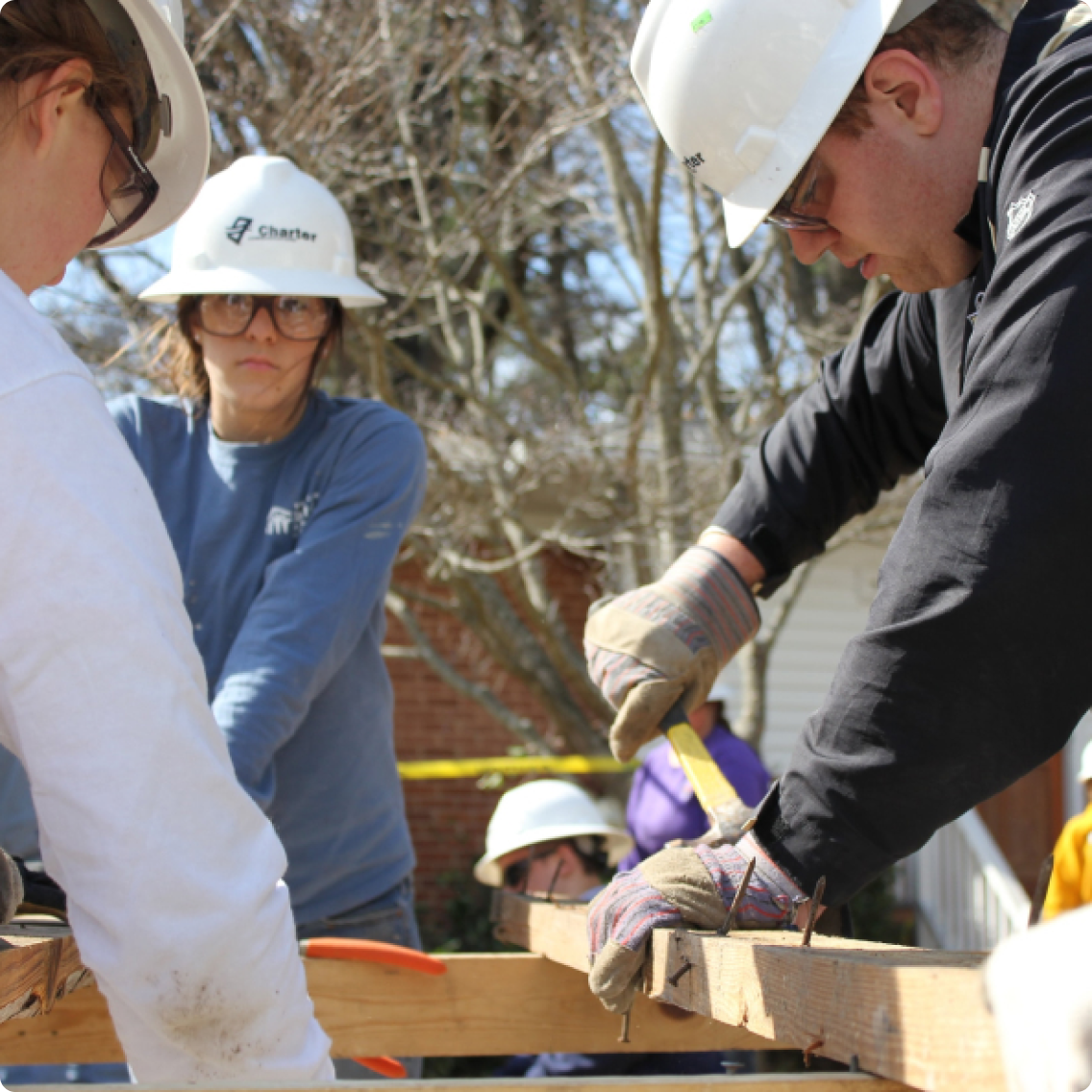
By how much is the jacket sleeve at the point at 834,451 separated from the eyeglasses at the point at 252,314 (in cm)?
108

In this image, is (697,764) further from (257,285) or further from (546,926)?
(257,285)

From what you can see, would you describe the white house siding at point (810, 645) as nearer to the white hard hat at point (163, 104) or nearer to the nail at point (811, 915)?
the white hard hat at point (163, 104)

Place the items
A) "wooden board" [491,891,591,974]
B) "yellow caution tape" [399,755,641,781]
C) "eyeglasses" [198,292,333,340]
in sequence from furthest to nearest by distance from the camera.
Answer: "yellow caution tape" [399,755,641,781], "eyeglasses" [198,292,333,340], "wooden board" [491,891,591,974]

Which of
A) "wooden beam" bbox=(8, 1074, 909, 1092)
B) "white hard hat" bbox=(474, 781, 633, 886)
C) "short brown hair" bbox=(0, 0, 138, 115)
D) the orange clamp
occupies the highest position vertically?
"short brown hair" bbox=(0, 0, 138, 115)

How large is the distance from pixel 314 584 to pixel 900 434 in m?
1.26

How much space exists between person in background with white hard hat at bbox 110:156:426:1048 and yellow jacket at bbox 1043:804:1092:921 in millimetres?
1940

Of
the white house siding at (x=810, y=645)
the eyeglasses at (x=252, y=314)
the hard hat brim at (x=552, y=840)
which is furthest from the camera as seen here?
the white house siding at (x=810, y=645)

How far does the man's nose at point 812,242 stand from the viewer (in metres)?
2.15

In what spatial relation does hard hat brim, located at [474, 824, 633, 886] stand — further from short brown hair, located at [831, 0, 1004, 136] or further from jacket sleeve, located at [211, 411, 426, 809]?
short brown hair, located at [831, 0, 1004, 136]

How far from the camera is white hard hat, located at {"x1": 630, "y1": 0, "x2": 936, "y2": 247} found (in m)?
1.98

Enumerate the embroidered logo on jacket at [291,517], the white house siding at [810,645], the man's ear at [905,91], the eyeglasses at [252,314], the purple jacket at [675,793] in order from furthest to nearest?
the white house siding at [810,645] → the purple jacket at [675,793] → the eyeglasses at [252,314] → the embroidered logo on jacket at [291,517] → the man's ear at [905,91]

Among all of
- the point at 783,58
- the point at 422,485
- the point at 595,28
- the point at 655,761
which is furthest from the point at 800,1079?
the point at 595,28

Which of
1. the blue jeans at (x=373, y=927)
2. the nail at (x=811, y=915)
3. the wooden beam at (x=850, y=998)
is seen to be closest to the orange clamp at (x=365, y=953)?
the blue jeans at (x=373, y=927)

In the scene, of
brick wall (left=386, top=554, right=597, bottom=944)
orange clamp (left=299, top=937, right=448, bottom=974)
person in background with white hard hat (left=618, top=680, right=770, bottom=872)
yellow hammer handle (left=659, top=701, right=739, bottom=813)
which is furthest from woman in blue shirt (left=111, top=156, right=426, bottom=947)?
brick wall (left=386, top=554, right=597, bottom=944)
